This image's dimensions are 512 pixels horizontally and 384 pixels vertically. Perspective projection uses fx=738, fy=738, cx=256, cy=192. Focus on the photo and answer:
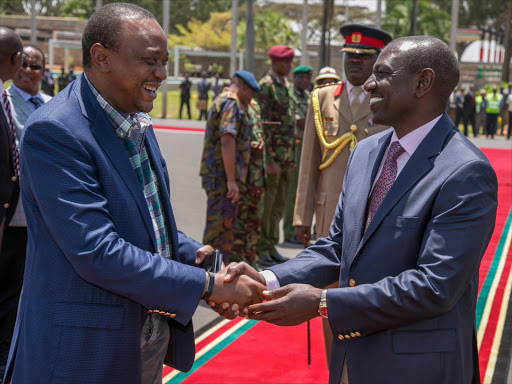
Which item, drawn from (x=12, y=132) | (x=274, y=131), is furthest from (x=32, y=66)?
(x=274, y=131)

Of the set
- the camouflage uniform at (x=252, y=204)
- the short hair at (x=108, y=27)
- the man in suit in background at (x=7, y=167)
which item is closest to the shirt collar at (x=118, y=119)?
the short hair at (x=108, y=27)

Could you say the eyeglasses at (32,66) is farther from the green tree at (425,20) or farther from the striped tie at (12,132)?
the green tree at (425,20)

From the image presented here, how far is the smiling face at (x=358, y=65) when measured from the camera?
4746 millimetres

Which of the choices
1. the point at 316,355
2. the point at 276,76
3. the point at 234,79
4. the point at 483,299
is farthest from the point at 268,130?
the point at 316,355

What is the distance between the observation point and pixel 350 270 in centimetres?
275

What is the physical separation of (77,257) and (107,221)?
0.15 m

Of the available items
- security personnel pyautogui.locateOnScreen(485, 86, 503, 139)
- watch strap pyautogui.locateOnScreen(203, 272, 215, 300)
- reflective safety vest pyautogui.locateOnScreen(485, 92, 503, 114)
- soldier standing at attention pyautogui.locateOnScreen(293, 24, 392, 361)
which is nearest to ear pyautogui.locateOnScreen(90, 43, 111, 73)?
watch strap pyautogui.locateOnScreen(203, 272, 215, 300)

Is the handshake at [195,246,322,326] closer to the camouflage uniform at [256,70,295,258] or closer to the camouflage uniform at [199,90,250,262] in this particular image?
the camouflage uniform at [199,90,250,262]

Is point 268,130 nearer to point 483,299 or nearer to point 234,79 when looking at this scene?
point 234,79

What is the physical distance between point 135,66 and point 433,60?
41.9 inches

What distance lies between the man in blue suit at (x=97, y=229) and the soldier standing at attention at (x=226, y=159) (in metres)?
4.03

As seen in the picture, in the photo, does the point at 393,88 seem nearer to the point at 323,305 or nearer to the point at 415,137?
the point at 415,137

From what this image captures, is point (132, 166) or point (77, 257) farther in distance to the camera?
point (132, 166)

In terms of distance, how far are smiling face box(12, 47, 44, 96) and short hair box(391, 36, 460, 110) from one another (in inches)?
132
